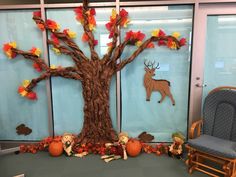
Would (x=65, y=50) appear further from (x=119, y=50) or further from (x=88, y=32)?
(x=119, y=50)

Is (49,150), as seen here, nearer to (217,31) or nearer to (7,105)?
(7,105)

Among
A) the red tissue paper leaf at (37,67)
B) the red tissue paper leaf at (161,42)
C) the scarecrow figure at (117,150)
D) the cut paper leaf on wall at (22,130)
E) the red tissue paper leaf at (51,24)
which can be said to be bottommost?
the scarecrow figure at (117,150)

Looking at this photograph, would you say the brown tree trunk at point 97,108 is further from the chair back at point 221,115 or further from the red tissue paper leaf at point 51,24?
the chair back at point 221,115

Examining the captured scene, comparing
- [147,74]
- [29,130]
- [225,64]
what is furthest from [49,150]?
[225,64]

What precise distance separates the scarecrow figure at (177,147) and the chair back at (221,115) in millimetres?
341

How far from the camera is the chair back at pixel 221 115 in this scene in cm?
237

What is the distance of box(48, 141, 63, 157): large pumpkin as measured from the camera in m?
2.70

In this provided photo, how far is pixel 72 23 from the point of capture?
2.75 metres

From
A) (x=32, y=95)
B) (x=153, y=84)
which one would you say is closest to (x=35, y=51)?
(x=32, y=95)

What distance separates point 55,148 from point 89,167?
584mm

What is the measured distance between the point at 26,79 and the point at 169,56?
218 cm

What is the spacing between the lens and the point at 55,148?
2695mm

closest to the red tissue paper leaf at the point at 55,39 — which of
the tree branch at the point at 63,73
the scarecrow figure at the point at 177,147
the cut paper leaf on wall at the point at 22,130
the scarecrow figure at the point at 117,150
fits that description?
the tree branch at the point at 63,73

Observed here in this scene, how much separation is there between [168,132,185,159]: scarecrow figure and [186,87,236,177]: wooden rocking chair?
0.23 meters
